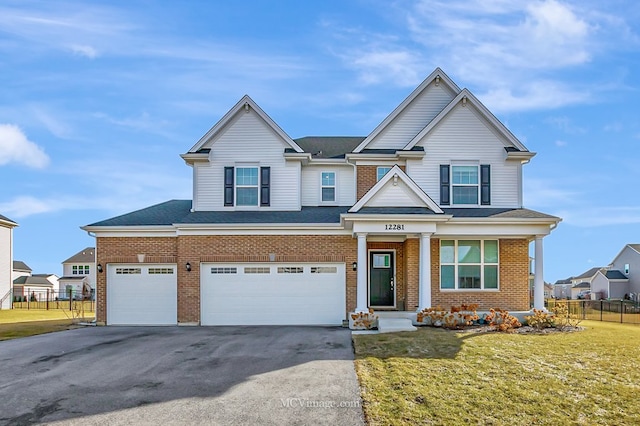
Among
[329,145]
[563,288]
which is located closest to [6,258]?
[329,145]

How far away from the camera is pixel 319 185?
2195 centimetres

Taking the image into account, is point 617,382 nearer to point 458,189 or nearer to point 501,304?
point 501,304

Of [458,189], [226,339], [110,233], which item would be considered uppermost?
[458,189]

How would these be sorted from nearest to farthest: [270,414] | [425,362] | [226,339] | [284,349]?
1. [270,414]
2. [425,362]
3. [284,349]
4. [226,339]

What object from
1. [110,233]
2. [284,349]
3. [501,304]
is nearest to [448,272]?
[501,304]

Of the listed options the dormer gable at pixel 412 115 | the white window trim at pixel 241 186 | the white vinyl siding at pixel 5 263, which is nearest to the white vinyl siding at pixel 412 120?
the dormer gable at pixel 412 115

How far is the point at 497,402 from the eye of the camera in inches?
340

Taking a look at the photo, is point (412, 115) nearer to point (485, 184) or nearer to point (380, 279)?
point (485, 184)

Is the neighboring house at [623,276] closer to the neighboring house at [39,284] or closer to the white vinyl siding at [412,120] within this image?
the white vinyl siding at [412,120]

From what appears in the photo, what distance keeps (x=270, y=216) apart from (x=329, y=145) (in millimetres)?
5486

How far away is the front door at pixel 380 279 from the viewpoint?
805 inches

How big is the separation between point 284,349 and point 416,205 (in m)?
7.63

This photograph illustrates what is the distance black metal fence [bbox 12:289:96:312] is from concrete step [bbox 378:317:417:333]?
17143 millimetres

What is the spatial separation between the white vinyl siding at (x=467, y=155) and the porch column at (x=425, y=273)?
9.80 feet
